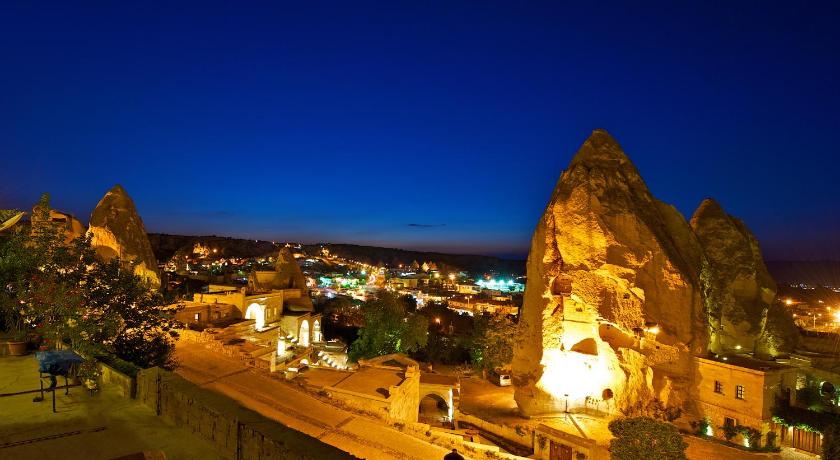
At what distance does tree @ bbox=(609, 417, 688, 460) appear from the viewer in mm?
15094

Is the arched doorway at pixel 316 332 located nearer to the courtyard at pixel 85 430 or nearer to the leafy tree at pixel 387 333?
the leafy tree at pixel 387 333

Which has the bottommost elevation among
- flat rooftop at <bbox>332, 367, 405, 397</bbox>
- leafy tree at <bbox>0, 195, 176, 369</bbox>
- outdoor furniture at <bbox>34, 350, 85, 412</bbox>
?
flat rooftop at <bbox>332, 367, 405, 397</bbox>

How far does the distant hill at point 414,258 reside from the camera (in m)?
176

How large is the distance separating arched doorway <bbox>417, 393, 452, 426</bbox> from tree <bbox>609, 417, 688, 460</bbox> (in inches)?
426

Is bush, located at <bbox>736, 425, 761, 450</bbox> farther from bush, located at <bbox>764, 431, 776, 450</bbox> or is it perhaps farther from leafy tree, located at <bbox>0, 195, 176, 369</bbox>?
leafy tree, located at <bbox>0, 195, 176, 369</bbox>

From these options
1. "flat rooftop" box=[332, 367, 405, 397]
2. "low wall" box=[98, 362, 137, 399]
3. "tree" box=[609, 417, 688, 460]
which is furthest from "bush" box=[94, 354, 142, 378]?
"tree" box=[609, 417, 688, 460]

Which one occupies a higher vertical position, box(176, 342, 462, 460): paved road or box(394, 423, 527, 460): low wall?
box(176, 342, 462, 460): paved road

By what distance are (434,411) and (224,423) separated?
76.9 feet

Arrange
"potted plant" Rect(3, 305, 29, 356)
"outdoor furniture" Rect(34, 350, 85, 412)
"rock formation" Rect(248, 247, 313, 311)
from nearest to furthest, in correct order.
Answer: "outdoor furniture" Rect(34, 350, 85, 412) → "potted plant" Rect(3, 305, 29, 356) → "rock formation" Rect(248, 247, 313, 311)

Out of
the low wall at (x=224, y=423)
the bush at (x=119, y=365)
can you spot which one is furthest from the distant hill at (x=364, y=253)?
the low wall at (x=224, y=423)

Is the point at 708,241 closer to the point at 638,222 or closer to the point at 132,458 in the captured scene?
the point at 638,222

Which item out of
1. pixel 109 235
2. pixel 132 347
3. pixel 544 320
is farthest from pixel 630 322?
pixel 109 235

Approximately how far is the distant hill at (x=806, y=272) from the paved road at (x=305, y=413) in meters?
161

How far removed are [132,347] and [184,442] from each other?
259 inches
